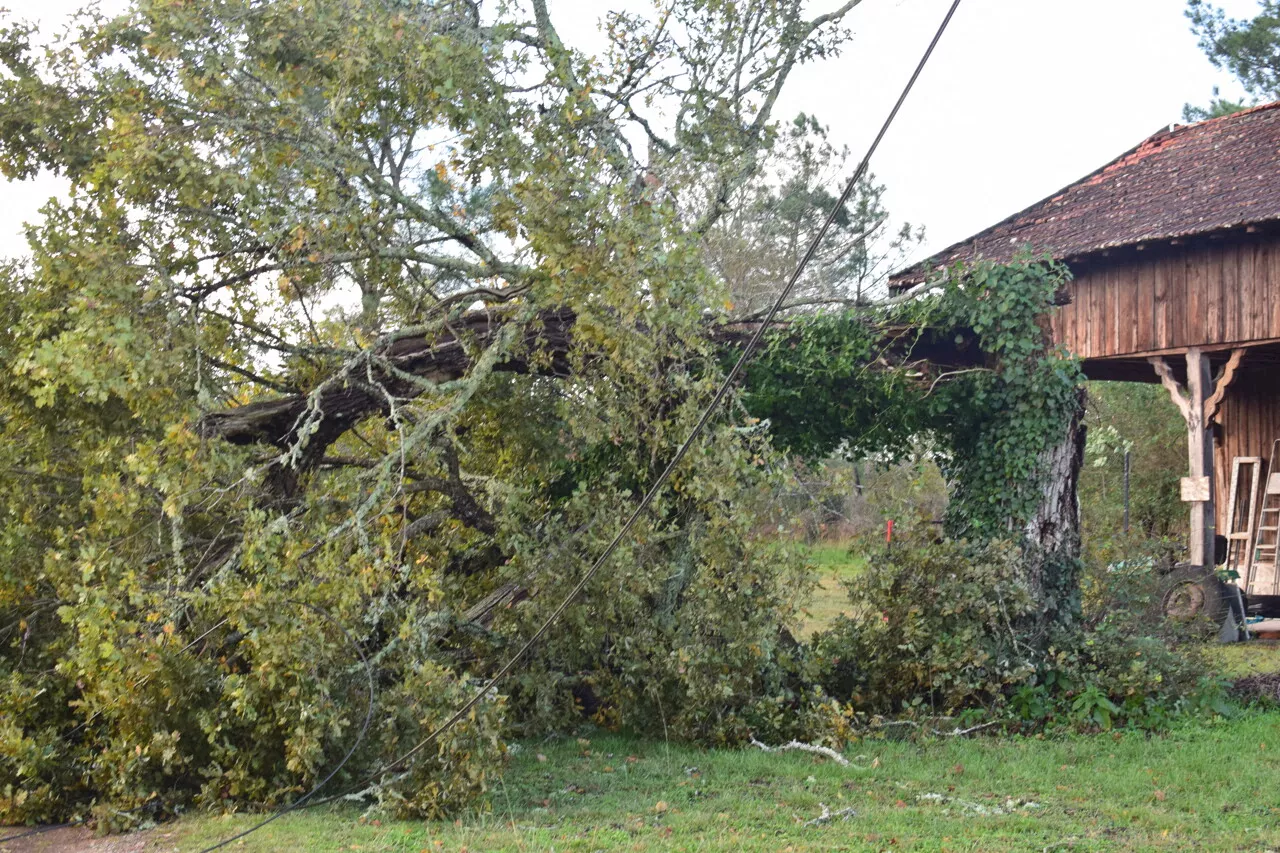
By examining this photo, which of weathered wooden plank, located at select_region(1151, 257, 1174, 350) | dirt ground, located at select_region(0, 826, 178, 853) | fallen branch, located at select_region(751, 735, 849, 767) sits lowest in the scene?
dirt ground, located at select_region(0, 826, 178, 853)

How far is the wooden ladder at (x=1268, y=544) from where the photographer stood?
49.0ft

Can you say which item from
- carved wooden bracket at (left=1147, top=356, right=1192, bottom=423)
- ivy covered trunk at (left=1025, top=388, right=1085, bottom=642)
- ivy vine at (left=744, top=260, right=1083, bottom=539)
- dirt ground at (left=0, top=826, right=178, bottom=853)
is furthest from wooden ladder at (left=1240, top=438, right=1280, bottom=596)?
dirt ground at (left=0, top=826, right=178, bottom=853)

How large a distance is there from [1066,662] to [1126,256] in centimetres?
709

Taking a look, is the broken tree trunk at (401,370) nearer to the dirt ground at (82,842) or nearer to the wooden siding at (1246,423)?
the dirt ground at (82,842)

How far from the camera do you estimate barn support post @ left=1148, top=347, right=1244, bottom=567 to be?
13672 millimetres

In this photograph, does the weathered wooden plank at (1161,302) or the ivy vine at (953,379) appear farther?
the weathered wooden plank at (1161,302)

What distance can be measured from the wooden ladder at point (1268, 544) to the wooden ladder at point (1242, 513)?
0.38 ft

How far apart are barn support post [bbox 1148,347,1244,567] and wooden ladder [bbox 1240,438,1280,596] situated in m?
1.55

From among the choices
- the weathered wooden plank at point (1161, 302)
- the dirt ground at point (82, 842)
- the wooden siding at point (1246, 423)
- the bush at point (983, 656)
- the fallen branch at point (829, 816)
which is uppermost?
the weathered wooden plank at point (1161, 302)

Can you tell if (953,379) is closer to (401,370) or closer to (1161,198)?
(401,370)

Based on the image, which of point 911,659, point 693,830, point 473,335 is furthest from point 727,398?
point 693,830

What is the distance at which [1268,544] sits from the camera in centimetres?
1548

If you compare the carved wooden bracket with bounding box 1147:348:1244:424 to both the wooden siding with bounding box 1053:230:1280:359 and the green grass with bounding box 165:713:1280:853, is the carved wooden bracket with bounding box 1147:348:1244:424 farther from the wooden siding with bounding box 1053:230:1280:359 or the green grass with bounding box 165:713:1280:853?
the green grass with bounding box 165:713:1280:853

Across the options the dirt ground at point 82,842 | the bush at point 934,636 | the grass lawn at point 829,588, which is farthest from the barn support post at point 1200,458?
the dirt ground at point 82,842
